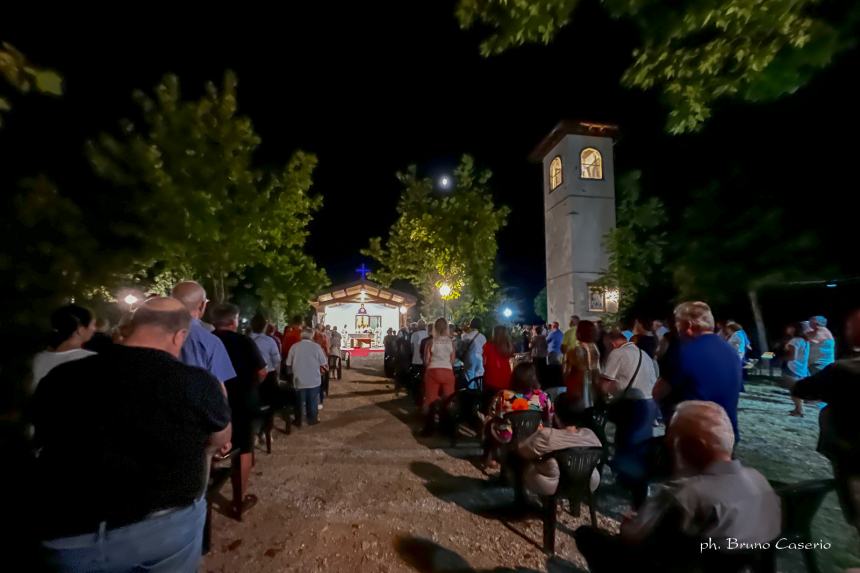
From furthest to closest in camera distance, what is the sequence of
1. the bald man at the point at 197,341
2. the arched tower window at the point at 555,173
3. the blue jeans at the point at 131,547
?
the arched tower window at the point at 555,173, the bald man at the point at 197,341, the blue jeans at the point at 131,547

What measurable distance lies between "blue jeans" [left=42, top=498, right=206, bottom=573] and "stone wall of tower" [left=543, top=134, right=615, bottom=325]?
24.4 metres

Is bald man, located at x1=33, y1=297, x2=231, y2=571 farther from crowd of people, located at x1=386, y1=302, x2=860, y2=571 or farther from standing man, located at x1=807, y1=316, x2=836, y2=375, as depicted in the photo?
standing man, located at x1=807, y1=316, x2=836, y2=375

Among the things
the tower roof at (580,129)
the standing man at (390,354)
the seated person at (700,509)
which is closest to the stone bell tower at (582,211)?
the tower roof at (580,129)

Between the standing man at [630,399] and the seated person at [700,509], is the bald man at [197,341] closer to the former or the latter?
the seated person at [700,509]

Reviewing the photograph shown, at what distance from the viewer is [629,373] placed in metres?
4.61

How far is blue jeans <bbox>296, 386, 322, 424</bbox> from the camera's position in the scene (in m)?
8.24

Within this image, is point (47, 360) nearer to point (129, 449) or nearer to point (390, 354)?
point (129, 449)

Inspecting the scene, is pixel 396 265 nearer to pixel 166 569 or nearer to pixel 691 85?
pixel 691 85

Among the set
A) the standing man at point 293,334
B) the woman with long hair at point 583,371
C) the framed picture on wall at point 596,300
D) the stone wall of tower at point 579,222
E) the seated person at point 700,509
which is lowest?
the seated person at point 700,509

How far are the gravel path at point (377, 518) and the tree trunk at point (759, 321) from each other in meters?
15.2

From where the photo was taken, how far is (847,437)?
302cm

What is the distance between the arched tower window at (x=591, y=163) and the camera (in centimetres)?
→ 2606

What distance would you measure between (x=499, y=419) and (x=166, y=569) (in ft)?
11.8

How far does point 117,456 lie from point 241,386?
277 cm
